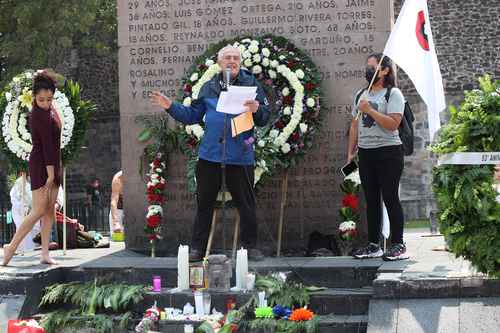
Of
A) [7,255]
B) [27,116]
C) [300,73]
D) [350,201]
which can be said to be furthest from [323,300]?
[27,116]

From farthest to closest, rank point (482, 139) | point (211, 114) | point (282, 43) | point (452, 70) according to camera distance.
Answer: point (452, 70) < point (282, 43) < point (211, 114) < point (482, 139)

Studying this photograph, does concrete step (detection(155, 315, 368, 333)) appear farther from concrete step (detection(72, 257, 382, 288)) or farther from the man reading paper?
the man reading paper

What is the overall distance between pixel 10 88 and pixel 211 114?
3197mm

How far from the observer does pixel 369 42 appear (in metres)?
10.6

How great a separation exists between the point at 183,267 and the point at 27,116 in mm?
3569

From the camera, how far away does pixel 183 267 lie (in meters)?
8.37

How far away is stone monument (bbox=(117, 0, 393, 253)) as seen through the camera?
1070cm

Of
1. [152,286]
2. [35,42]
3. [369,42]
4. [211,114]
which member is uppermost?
[35,42]

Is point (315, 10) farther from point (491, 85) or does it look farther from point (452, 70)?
point (452, 70)

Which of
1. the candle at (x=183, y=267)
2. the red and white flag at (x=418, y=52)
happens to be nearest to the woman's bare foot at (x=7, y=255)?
the candle at (x=183, y=267)

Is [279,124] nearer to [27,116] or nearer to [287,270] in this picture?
→ [287,270]

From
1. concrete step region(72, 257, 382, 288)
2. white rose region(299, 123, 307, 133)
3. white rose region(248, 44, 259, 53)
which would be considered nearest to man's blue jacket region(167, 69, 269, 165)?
concrete step region(72, 257, 382, 288)

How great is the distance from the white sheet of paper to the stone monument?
6.79ft

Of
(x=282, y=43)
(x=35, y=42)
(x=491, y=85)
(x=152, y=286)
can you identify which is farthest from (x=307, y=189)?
(x=35, y=42)
